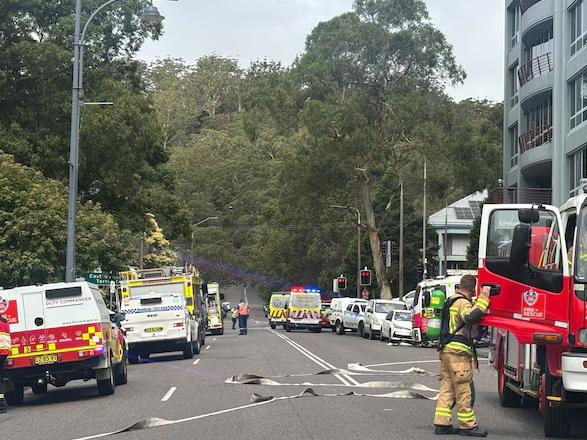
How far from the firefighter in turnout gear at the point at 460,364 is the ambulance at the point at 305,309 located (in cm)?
4241

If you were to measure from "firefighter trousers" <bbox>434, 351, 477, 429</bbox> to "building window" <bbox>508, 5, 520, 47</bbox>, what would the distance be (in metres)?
37.8

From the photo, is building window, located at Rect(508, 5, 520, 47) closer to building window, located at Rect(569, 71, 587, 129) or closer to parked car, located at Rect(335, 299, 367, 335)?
building window, located at Rect(569, 71, 587, 129)

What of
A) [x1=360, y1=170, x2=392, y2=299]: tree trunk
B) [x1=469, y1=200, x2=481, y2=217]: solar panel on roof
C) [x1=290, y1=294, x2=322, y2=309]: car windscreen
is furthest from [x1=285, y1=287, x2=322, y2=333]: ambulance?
[x1=469, y1=200, x2=481, y2=217]: solar panel on roof

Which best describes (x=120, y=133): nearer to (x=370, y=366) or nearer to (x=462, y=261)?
(x=370, y=366)

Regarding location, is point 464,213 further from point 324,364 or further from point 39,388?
point 39,388

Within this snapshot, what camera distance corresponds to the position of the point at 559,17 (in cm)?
3878

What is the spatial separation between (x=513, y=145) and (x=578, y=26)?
12.1 m

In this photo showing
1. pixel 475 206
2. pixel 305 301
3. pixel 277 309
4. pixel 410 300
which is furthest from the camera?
pixel 475 206

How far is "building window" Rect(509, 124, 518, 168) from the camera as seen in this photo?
47906mm

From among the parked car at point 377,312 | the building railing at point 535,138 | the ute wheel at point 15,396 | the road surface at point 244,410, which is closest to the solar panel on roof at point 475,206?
the building railing at point 535,138

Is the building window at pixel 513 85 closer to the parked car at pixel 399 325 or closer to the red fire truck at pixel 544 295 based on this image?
the parked car at pixel 399 325

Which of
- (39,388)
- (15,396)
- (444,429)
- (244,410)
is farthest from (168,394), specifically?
(444,429)

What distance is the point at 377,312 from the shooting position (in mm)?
43188

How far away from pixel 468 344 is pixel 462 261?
6609 centimetres
